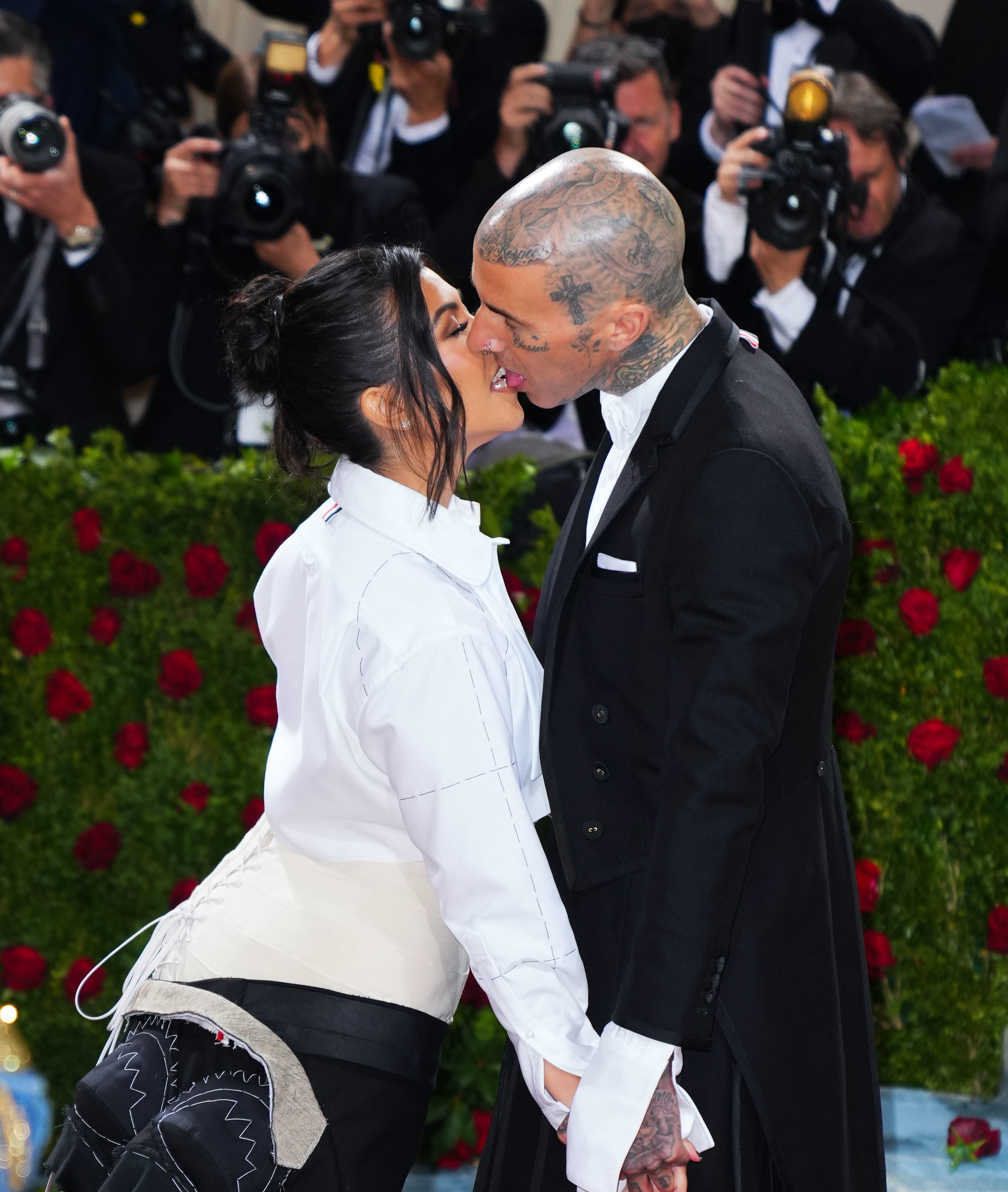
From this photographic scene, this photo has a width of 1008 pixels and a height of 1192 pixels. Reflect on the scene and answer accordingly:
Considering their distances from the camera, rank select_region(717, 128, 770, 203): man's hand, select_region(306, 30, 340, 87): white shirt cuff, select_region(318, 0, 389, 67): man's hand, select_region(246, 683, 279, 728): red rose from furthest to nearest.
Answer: select_region(306, 30, 340, 87): white shirt cuff, select_region(318, 0, 389, 67): man's hand, select_region(717, 128, 770, 203): man's hand, select_region(246, 683, 279, 728): red rose

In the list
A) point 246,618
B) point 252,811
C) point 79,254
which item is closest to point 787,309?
point 246,618

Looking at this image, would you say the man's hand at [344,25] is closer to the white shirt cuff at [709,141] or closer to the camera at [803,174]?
the white shirt cuff at [709,141]

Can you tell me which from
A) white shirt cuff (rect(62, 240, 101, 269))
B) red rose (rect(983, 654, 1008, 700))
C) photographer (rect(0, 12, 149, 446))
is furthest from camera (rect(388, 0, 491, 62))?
red rose (rect(983, 654, 1008, 700))

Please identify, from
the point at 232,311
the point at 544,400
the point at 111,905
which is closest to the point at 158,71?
the point at 111,905

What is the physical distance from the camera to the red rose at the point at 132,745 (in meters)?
3.23

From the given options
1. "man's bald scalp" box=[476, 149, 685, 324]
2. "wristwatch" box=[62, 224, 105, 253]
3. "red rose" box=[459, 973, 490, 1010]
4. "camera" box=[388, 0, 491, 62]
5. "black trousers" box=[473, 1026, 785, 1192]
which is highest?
"man's bald scalp" box=[476, 149, 685, 324]

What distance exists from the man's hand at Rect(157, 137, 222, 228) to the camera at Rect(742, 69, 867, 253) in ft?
5.22

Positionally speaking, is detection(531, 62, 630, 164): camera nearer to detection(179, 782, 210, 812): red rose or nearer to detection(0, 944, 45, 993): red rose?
detection(179, 782, 210, 812): red rose

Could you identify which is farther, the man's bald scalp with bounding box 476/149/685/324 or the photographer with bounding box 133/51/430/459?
the photographer with bounding box 133/51/430/459

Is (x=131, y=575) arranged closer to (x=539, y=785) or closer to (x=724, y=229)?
(x=539, y=785)

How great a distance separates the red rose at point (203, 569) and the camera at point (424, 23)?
209 cm

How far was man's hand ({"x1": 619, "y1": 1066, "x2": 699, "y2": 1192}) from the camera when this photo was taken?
5.04ft

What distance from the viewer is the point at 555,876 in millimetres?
1805

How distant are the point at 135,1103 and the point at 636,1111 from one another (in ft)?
1.96
